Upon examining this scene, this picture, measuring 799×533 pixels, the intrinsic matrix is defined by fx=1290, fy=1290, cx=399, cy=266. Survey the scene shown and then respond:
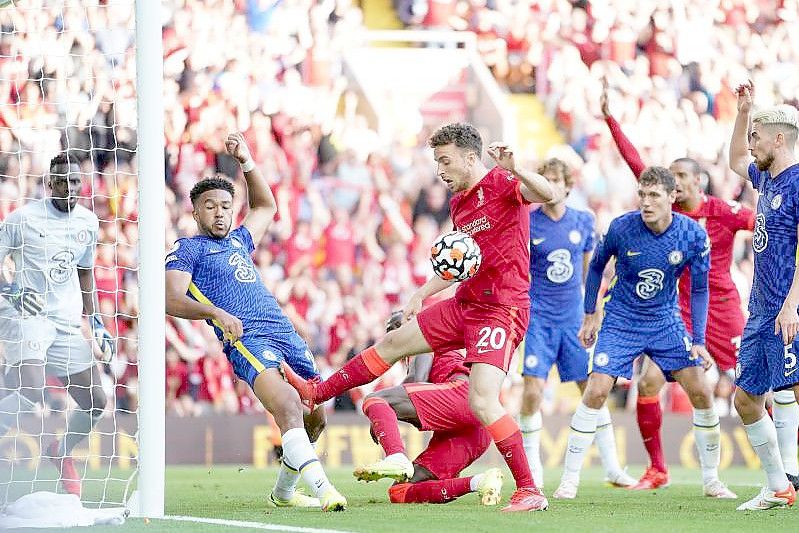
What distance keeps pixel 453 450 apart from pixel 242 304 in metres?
1.61

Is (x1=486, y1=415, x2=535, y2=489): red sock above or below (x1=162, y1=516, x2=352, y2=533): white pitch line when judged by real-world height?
above

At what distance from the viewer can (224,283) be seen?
788cm

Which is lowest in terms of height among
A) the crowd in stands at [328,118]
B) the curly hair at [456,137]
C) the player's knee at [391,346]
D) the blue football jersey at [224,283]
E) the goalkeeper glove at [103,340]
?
the player's knee at [391,346]

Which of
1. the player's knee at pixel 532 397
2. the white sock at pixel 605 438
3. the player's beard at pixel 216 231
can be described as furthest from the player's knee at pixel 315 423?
the white sock at pixel 605 438

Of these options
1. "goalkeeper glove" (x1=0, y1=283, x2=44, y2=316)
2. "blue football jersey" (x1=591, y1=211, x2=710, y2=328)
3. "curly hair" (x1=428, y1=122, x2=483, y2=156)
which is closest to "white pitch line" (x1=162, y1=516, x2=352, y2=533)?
"curly hair" (x1=428, y1=122, x2=483, y2=156)

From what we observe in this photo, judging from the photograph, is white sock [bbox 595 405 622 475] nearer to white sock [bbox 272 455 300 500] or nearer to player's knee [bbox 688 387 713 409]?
player's knee [bbox 688 387 713 409]

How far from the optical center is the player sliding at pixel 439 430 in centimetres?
757

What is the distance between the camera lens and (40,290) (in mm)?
9070

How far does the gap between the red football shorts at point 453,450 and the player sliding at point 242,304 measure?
2.44ft

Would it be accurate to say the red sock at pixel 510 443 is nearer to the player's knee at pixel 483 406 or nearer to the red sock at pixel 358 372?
the player's knee at pixel 483 406

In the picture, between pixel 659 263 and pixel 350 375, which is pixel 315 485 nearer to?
pixel 350 375

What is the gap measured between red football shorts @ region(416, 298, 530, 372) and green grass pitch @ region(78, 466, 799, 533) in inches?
35.0

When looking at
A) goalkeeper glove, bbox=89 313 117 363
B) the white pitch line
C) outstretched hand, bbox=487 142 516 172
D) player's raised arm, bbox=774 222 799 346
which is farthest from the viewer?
goalkeeper glove, bbox=89 313 117 363

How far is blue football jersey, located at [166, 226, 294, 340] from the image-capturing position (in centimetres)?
780
